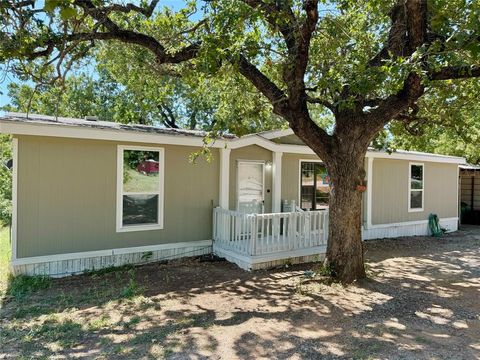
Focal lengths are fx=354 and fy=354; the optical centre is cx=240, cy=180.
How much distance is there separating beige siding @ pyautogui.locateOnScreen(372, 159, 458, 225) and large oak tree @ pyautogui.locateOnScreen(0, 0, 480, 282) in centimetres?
409

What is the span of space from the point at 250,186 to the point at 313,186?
84.0 inches

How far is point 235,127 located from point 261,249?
2.52 m

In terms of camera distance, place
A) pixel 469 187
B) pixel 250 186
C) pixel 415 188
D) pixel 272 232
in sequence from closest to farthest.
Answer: pixel 272 232 < pixel 250 186 < pixel 415 188 < pixel 469 187

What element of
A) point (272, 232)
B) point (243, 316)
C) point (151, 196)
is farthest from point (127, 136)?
point (243, 316)

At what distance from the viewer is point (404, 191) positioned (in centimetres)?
1150

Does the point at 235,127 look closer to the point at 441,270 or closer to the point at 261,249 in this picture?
the point at 261,249

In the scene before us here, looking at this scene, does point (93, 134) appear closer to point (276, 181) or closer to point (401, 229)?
point (276, 181)

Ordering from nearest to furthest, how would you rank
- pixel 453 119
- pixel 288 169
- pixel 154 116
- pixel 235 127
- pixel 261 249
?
1. pixel 235 127
2. pixel 261 249
3. pixel 453 119
4. pixel 288 169
5. pixel 154 116

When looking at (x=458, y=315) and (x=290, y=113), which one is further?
(x=290, y=113)

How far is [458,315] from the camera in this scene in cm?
469

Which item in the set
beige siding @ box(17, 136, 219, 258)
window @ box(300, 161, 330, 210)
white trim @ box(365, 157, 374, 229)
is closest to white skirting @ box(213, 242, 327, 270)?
beige siding @ box(17, 136, 219, 258)

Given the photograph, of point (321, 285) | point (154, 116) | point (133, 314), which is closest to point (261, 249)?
point (321, 285)

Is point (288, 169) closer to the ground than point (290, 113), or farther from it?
closer to the ground

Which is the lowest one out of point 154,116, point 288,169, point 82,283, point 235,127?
point 82,283
